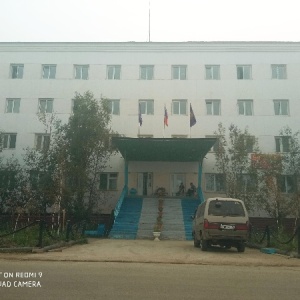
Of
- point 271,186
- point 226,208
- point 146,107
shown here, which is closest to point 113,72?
point 146,107

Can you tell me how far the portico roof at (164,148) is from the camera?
69.4 feet

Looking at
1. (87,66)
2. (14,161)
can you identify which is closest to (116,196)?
(14,161)

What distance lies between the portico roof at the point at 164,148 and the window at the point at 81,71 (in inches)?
328

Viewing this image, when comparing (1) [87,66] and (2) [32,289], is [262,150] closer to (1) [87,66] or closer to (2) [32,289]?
(1) [87,66]

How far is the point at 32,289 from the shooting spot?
5.62 m

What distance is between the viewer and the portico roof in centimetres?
2116

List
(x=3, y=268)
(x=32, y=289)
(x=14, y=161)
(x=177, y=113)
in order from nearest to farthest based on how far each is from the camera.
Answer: (x=32, y=289) → (x=3, y=268) → (x=14, y=161) → (x=177, y=113)

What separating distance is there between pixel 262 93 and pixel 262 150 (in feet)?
15.6

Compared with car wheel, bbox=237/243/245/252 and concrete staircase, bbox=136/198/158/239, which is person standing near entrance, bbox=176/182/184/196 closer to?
concrete staircase, bbox=136/198/158/239

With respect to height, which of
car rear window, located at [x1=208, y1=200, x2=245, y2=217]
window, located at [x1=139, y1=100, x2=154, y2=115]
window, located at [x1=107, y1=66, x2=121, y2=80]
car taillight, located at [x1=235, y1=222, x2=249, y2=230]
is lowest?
car taillight, located at [x1=235, y1=222, x2=249, y2=230]

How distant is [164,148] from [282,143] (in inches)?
392

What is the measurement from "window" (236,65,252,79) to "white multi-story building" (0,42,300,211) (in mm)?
88

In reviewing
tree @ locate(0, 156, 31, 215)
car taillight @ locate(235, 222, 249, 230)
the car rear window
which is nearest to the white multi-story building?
tree @ locate(0, 156, 31, 215)

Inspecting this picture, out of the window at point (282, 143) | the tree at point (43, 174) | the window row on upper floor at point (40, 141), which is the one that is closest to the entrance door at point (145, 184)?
the window row on upper floor at point (40, 141)
